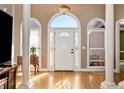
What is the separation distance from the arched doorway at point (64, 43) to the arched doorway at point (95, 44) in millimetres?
484

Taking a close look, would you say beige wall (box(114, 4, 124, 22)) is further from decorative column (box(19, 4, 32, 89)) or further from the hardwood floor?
decorative column (box(19, 4, 32, 89))

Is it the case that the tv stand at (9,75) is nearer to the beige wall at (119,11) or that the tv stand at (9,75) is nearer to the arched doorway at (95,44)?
the arched doorway at (95,44)

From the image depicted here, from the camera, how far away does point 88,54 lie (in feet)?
28.8

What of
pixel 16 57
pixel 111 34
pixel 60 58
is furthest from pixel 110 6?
pixel 16 57

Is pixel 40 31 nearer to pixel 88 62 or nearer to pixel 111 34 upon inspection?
pixel 88 62

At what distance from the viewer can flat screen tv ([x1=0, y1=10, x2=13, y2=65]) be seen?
356cm

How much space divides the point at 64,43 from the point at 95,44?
4.76 ft

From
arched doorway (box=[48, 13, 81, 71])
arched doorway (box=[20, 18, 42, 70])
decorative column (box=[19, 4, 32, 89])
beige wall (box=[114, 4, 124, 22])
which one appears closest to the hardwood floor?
decorative column (box=[19, 4, 32, 89])

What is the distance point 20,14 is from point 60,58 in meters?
2.70

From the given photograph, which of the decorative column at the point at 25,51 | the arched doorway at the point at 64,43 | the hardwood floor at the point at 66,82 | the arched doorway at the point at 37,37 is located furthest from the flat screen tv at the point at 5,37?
the arched doorway at the point at 64,43

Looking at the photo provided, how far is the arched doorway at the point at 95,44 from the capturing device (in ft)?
28.8

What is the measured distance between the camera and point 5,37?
3.78 metres

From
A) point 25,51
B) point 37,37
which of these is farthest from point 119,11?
point 25,51

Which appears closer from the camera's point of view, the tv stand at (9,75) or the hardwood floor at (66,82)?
the tv stand at (9,75)
